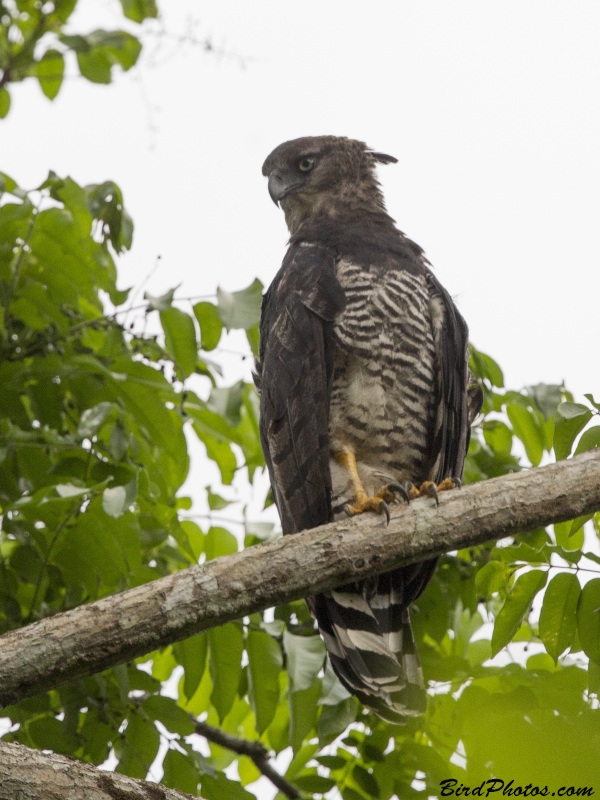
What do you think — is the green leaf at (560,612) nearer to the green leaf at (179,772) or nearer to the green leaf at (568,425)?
the green leaf at (568,425)

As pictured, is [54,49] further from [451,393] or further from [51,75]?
[451,393]

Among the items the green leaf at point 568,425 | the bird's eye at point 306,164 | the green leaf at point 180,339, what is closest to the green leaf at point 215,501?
the green leaf at point 180,339

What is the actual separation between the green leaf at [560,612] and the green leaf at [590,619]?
3 centimetres

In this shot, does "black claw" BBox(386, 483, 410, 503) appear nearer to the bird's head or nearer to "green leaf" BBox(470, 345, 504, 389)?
"green leaf" BBox(470, 345, 504, 389)

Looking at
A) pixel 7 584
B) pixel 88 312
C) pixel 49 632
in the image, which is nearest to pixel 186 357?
pixel 88 312

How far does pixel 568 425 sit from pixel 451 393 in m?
1.13

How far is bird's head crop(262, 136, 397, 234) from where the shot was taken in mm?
5344

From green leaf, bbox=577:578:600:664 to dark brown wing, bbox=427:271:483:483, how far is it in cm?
115

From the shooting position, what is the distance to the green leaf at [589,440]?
122 inches

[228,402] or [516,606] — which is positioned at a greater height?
[228,402]

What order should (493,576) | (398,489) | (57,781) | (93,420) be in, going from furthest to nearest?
(398,489), (93,420), (493,576), (57,781)

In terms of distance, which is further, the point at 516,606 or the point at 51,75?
the point at 51,75

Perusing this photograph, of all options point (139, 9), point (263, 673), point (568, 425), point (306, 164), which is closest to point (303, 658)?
point (263, 673)

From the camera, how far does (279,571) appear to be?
108 inches
